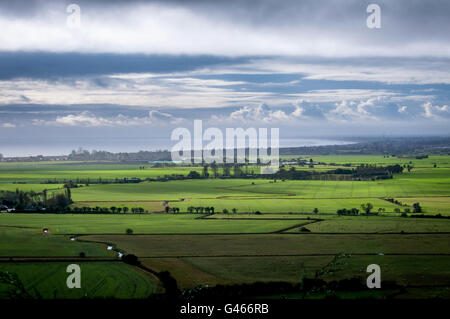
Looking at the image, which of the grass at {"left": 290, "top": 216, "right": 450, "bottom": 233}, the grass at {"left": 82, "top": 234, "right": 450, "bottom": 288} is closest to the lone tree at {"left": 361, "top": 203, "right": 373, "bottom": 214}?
the grass at {"left": 290, "top": 216, "right": 450, "bottom": 233}

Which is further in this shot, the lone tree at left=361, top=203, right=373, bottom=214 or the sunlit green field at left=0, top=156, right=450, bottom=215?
the sunlit green field at left=0, top=156, right=450, bottom=215

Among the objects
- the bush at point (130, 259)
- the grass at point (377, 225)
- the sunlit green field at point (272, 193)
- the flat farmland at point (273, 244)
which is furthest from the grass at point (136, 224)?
the bush at point (130, 259)

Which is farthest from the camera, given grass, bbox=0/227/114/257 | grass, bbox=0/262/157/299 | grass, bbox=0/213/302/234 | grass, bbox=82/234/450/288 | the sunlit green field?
Answer: the sunlit green field

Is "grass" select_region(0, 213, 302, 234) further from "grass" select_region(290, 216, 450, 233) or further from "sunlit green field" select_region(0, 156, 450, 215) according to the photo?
"sunlit green field" select_region(0, 156, 450, 215)

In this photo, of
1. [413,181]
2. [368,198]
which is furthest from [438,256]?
[413,181]

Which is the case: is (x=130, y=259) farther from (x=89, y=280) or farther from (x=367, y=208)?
(x=367, y=208)

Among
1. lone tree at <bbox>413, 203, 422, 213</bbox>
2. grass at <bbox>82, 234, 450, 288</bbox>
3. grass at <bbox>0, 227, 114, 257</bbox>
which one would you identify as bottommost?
grass at <bbox>82, 234, 450, 288</bbox>

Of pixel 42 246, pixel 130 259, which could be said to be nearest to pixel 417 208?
pixel 130 259

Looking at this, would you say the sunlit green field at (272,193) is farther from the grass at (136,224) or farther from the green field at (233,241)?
the grass at (136,224)
